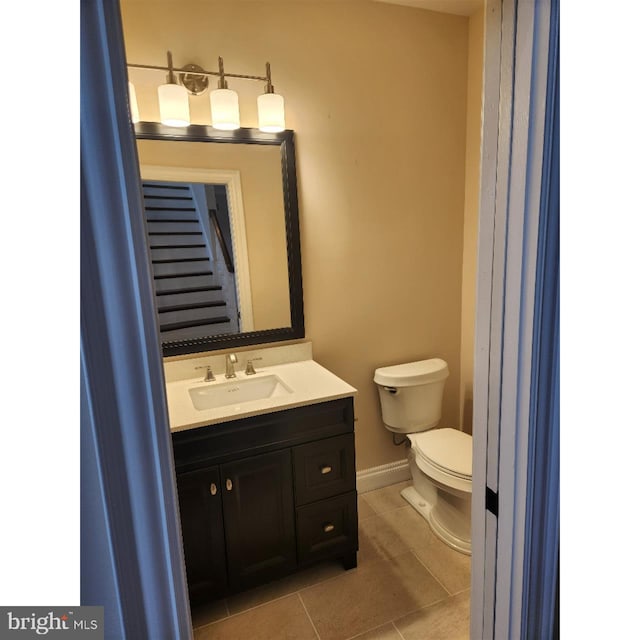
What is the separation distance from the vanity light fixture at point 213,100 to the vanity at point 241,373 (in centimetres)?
8

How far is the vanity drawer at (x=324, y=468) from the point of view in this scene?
175 cm

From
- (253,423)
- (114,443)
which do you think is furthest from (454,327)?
(114,443)

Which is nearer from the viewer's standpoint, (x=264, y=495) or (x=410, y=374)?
(x=264, y=495)

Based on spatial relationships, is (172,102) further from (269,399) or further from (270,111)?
(269,399)

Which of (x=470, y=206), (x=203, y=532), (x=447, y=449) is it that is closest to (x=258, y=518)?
(x=203, y=532)

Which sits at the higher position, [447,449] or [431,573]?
[447,449]

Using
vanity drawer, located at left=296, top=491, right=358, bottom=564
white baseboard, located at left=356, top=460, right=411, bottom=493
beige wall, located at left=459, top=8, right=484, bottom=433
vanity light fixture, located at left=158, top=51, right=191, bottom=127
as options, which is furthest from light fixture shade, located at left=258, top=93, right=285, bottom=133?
white baseboard, located at left=356, top=460, right=411, bottom=493

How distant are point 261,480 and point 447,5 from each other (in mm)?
2476

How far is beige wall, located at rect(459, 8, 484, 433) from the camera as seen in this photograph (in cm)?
227

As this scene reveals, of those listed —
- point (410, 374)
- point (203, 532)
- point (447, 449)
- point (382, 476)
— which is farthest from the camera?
point (382, 476)

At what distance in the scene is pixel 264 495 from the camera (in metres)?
1.69

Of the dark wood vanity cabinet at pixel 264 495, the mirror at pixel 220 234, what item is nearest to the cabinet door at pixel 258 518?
the dark wood vanity cabinet at pixel 264 495

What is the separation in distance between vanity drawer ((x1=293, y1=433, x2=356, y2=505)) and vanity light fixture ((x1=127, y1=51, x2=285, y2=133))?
1430mm
